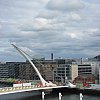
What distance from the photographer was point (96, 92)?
63562 mm

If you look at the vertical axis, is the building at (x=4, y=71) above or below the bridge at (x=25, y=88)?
above

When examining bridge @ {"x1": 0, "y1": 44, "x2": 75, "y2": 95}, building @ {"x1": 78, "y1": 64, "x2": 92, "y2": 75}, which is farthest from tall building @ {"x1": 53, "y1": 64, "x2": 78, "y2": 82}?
bridge @ {"x1": 0, "y1": 44, "x2": 75, "y2": 95}

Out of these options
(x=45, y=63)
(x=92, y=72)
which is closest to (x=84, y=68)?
(x=92, y=72)

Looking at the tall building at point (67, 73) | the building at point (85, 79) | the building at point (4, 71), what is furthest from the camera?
the building at point (4, 71)

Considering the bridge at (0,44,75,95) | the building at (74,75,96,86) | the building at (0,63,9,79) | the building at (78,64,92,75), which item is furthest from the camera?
the building at (0,63,9,79)

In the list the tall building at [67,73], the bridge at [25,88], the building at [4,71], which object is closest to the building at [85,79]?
the tall building at [67,73]

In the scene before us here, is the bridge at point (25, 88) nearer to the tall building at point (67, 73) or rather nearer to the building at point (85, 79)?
the building at point (85, 79)

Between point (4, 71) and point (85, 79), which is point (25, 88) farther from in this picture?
point (4, 71)

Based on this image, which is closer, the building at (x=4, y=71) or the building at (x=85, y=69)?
the building at (x=85, y=69)

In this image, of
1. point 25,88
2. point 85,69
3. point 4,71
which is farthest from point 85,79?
point 4,71

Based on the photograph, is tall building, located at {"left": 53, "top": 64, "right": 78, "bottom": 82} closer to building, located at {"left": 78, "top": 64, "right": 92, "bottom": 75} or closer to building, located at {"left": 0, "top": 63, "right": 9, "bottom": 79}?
building, located at {"left": 78, "top": 64, "right": 92, "bottom": 75}

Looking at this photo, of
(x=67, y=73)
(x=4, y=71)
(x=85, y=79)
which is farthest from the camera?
(x=4, y=71)

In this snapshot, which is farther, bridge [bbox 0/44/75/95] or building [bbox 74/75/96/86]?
building [bbox 74/75/96/86]

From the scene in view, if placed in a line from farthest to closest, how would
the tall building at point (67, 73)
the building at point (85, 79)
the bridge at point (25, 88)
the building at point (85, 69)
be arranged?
the building at point (85, 69), the tall building at point (67, 73), the building at point (85, 79), the bridge at point (25, 88)
